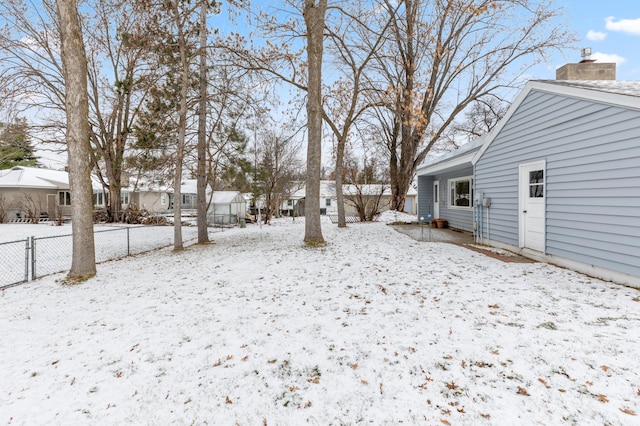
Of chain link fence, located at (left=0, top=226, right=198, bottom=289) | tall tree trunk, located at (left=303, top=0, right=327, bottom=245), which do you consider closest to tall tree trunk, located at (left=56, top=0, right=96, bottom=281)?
chain link fence, located at (left=0, top=226, right=198, bottom=289)

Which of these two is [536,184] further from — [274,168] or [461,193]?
[274,168]

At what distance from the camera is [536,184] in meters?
6.72

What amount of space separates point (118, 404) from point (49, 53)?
20395mm

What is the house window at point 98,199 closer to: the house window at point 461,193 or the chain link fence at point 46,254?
the chain link fence at point 46,254

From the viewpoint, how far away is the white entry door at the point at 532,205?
6.49m

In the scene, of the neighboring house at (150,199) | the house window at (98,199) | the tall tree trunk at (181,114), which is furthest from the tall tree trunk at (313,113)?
the house window at (98,199)

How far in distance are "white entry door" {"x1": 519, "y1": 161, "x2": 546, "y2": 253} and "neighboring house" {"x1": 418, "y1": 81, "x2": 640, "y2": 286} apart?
20 mm

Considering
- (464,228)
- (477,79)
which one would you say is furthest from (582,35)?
(464,228)

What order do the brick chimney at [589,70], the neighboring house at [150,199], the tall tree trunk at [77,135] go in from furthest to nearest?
the neighboring house at [150,199] → the brick chimney at [589,70] → the tall tree trunk at [77,135]

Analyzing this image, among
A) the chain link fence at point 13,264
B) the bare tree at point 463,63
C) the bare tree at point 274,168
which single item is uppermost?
the bare tree at point 463,63

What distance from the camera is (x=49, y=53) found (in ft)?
50.8

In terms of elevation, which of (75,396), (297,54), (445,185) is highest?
(297,54)

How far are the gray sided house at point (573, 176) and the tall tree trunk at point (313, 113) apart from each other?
16.1 feet

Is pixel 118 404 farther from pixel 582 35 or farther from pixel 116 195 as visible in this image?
pixel 116 195
